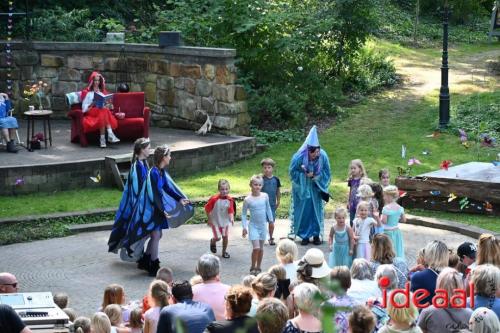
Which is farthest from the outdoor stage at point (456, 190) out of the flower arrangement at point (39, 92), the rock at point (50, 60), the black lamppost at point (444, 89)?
the rock at point (50, 60)

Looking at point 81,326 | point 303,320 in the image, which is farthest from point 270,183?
point 303,320

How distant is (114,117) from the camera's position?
20.5m

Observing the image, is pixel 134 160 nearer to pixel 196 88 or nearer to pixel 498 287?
pixel 498 287

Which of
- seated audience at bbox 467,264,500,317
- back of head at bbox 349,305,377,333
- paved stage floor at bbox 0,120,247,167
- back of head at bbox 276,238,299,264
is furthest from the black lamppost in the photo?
back of head at bbox 349,305,377,333

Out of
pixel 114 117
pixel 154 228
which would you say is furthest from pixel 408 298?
pixel 114 117

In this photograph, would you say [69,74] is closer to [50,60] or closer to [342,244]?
[50,60]

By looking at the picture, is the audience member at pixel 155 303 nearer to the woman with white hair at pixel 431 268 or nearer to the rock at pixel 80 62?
the woman with white hair at pixel 431 268

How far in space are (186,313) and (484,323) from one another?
224cm

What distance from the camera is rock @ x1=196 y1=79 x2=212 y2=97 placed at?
21.6 m

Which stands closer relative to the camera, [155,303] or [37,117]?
[155,303]

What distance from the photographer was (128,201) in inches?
551

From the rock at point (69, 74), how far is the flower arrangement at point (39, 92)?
0.38m

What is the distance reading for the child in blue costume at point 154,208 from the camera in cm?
A: 1366

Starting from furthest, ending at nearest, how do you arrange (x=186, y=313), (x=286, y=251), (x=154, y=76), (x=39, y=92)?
(x=154, y=76) < (x=39, y=92) < (x=286, y=251) < (x=186, y=313)
